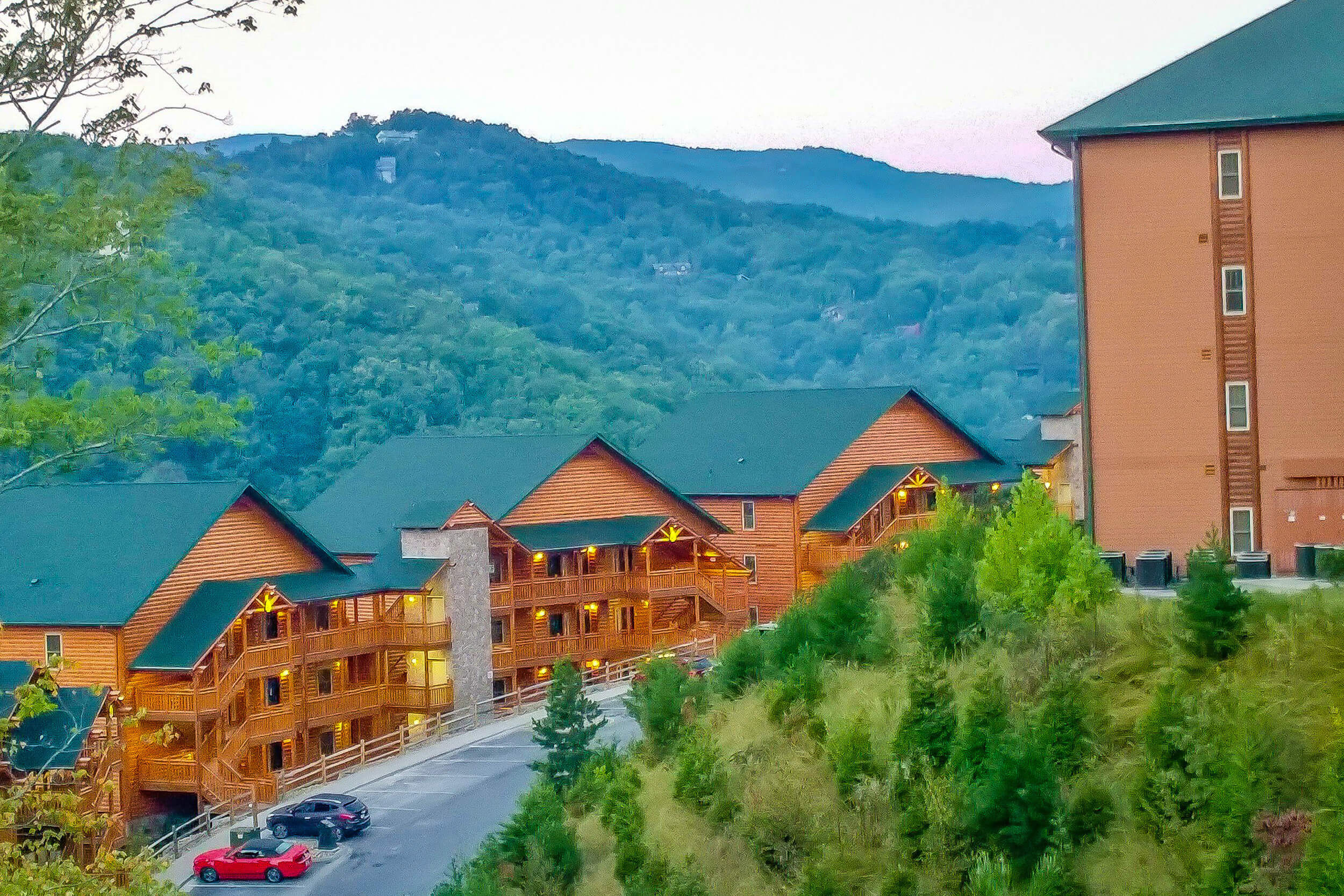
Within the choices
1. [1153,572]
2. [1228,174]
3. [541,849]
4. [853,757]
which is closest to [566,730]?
[541,849]

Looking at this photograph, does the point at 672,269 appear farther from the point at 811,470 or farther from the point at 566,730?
the point at 566,730

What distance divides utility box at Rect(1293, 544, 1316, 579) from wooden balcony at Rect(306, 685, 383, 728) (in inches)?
1049

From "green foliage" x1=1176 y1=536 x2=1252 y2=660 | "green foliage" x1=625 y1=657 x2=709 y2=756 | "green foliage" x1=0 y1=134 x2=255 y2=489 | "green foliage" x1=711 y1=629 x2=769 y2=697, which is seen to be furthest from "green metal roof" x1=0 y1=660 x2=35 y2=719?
"green foliage" x1=1176 y1=536 x2=1252 y2=660

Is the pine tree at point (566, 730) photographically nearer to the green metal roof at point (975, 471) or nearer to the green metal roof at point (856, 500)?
the green metal roof at point (856, 500)

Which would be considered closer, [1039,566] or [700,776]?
[1039,566]

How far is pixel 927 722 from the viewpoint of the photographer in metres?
18.5

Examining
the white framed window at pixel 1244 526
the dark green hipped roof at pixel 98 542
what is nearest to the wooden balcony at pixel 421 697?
the dark green hipped roof at pixel 98 542

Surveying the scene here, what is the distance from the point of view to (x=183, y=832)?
3950cm

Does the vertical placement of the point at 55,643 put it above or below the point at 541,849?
above

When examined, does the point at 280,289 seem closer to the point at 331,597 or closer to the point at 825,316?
the point at 331,597

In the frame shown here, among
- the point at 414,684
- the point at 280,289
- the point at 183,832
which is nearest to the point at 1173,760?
the point at 183,832

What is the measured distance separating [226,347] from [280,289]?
73999 mm

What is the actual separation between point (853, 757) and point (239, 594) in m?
26.4

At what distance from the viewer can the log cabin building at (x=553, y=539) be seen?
4966 cm
